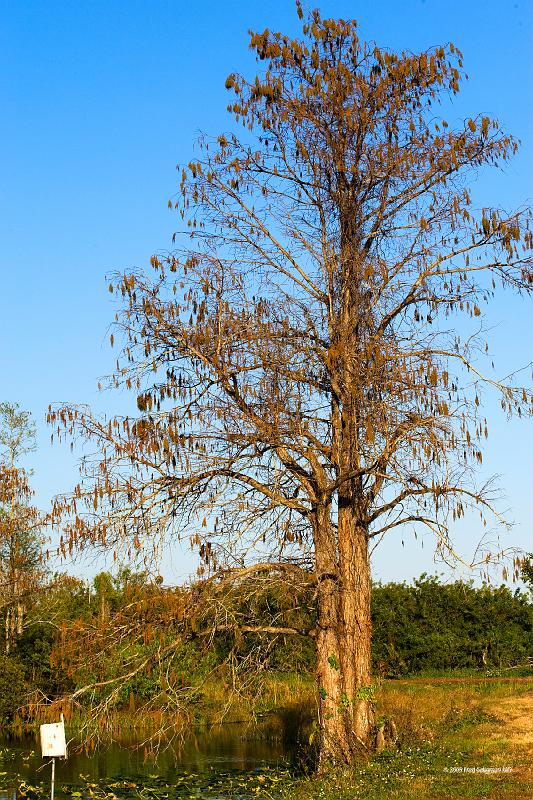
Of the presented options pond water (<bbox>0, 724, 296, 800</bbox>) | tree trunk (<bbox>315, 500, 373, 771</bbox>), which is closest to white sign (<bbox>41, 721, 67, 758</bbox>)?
pond water (<bbox>0, 724, 296, 800</bbox>)

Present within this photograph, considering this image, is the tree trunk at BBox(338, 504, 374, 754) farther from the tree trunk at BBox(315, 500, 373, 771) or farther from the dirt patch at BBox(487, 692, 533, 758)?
the dirt patch at BBox(487, 692, 533, 758)

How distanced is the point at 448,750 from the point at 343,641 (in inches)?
96.5

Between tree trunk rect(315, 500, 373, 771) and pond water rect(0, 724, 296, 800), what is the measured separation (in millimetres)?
1280

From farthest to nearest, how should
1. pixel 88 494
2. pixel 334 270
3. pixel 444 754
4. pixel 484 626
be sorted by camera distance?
pixel 484 626
pixel 334 270
pixel 444 754
pixel 88 494

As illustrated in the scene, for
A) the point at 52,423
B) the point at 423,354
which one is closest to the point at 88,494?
the point at 52,423

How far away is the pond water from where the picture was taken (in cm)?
1600

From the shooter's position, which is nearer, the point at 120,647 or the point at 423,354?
the point at 120,647

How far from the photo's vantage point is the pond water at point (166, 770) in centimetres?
1600

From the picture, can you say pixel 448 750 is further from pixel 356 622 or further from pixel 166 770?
pixel 166 770

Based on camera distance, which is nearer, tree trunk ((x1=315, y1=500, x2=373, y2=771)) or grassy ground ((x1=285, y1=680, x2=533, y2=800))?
grassy ground ((x1=285, y1=680, x2=533, y2=800))

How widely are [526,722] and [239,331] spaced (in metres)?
8.83

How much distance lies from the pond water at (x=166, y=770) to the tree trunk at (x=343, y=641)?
4.20ft

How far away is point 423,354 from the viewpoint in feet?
53.2

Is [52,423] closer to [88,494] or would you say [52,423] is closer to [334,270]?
[88,494]
